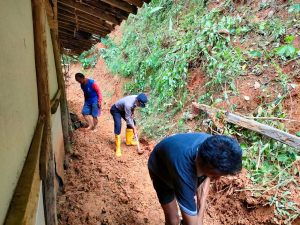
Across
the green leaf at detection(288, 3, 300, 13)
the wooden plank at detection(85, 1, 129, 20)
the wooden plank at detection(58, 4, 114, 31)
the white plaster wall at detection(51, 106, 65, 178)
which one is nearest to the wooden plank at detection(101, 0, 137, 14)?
the wooden plank at detection(85, 1, 129, 20)

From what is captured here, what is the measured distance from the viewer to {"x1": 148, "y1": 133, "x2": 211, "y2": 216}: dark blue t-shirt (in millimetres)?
2178

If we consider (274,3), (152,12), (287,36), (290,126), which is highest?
(152,12)

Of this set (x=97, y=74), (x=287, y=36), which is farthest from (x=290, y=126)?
(x=97, y=74)

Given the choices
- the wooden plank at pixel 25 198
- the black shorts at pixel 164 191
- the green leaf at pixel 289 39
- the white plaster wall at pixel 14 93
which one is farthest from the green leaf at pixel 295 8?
the wooden plank at pixel 25 198

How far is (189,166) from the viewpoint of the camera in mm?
2221

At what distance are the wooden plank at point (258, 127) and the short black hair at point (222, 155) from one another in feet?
8.73

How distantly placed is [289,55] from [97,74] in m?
10.3

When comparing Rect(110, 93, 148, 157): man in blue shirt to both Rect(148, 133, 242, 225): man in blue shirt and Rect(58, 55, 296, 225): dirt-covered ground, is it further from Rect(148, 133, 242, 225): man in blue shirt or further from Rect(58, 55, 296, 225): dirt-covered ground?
Rect(148, 133, 242, 225): man in blue shirt

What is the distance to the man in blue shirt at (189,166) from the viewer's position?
1919 mm

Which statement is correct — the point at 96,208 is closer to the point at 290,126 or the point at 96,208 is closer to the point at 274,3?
the point at 290,126

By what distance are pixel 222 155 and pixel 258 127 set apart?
3.04 m

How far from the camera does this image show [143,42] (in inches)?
451

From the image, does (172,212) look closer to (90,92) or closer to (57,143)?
(57,143)

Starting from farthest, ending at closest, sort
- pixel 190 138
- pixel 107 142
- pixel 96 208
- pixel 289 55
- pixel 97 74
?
pixel 97 74 < pixel 107 142 < pixel 289 55 < pixel 96 208 < pixel 190 138
